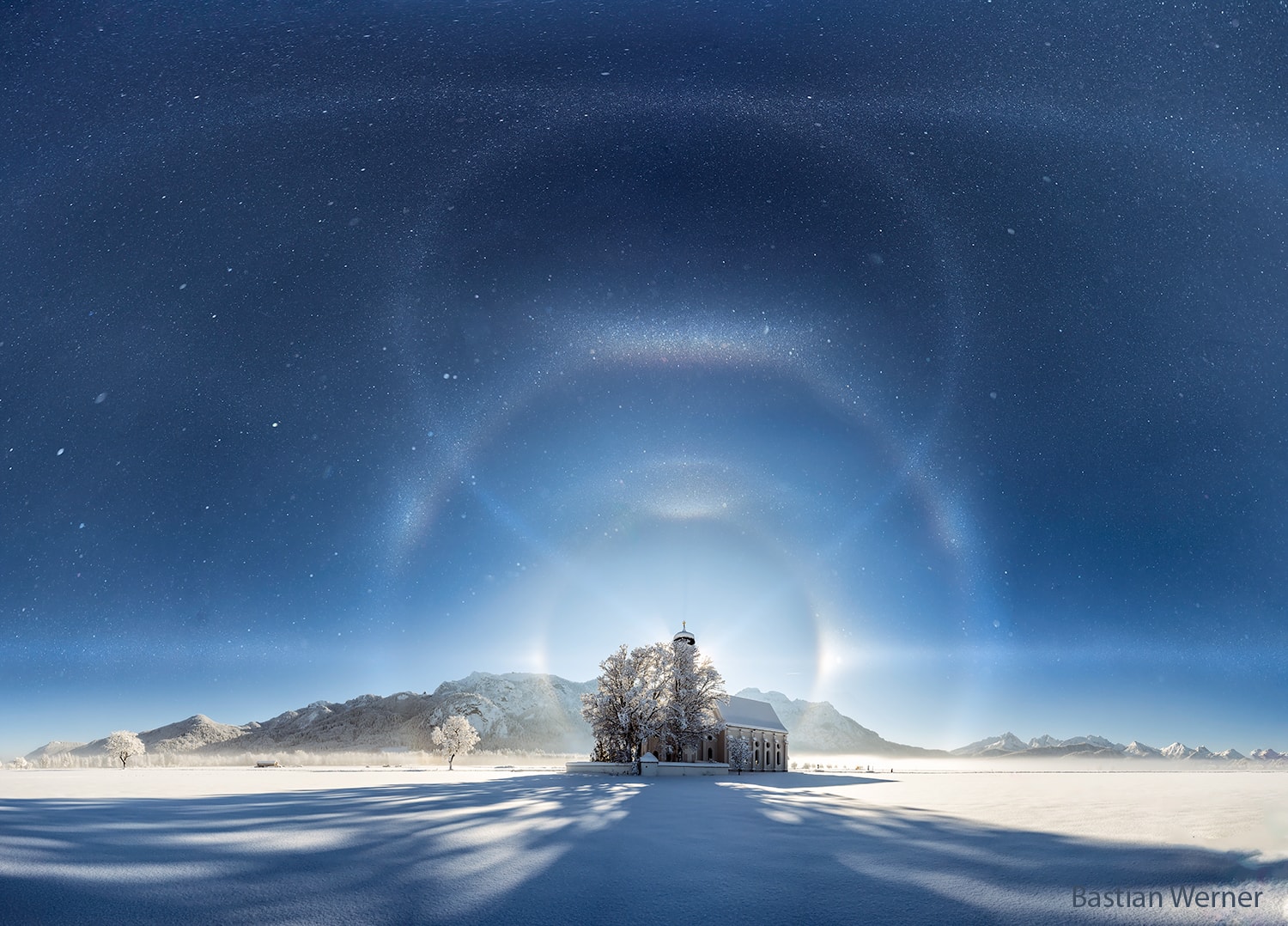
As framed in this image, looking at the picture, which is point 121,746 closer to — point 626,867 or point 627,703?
point 627,703

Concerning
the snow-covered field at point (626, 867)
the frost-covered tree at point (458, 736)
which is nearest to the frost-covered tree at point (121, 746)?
the frost-covered tree at point (458, 736)

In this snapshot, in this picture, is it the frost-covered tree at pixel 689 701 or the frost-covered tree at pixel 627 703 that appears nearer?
the frost-covered tree at pixel 627 703

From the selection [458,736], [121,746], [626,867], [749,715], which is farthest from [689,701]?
[121,746]

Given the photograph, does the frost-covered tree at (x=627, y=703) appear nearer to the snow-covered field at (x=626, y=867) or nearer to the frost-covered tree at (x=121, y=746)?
the snow-covered field at (x=626, y=867)

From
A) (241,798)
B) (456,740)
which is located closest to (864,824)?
(241,798)

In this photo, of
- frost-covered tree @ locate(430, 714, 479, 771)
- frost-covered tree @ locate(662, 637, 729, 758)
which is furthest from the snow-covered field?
frost-covered tree @ locate(430, 714, 479, 771)

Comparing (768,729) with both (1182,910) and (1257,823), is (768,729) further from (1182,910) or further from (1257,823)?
(1182,910)
